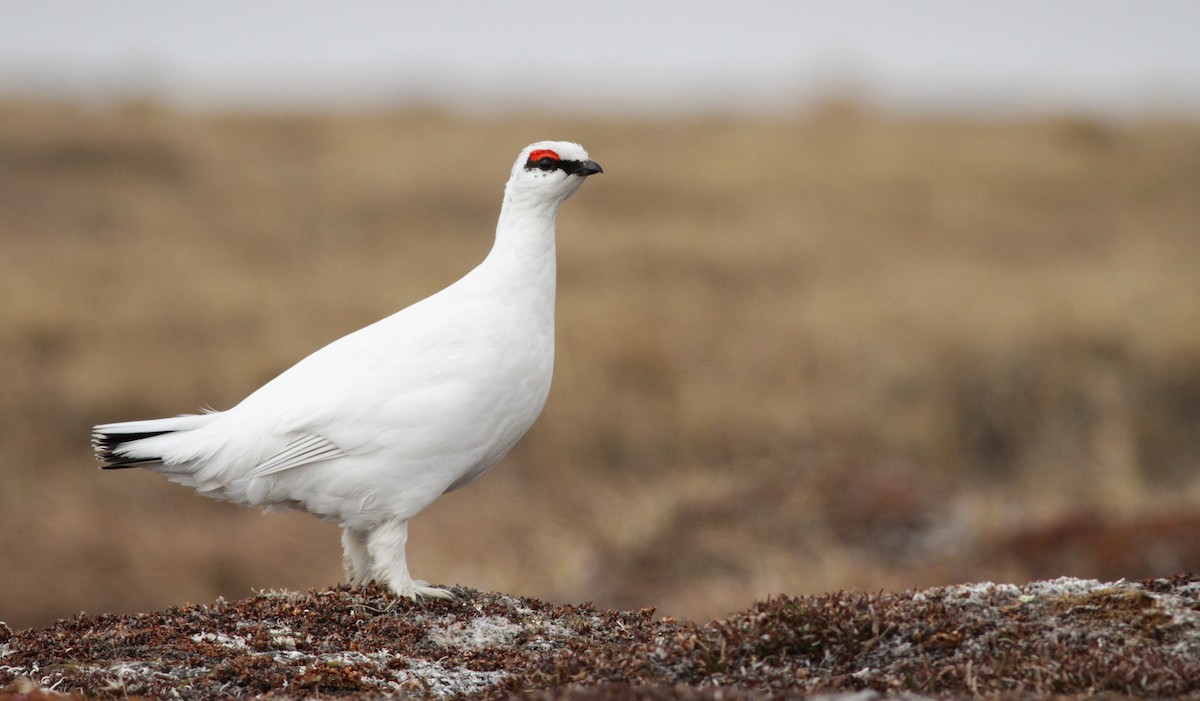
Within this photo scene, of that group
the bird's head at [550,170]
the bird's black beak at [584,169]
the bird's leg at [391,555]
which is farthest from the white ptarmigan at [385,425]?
the bird's black beak at [584,169]

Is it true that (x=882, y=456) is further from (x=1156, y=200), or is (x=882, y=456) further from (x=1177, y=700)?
(x=1156, y=200)

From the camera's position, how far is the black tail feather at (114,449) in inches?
194

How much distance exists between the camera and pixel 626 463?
41.6 feet

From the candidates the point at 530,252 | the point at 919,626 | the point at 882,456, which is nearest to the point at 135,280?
the point at 882,456

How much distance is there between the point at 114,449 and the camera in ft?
16.2

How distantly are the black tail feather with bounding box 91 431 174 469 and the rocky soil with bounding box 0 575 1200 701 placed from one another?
88 centimetres

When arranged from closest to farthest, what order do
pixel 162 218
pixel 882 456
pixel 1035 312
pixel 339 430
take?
pixel 339 430, pixel 882 456, pixel 1035 312, pixel 162 218

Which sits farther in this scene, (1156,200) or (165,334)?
(1156,200)

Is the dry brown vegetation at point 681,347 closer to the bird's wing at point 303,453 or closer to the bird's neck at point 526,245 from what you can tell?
the bird's neck at point 526,245

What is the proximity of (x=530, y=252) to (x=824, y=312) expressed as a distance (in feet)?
32.5

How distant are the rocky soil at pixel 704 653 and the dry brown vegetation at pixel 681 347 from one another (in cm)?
453

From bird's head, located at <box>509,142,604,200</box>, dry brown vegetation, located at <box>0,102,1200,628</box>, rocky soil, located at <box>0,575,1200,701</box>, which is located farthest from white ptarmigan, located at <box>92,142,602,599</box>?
dry brown vegetation, located at <box>0,102,1200,628</box>

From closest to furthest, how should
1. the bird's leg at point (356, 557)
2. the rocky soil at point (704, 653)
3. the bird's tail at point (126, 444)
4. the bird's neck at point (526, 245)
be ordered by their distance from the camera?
the rocky soil at point (704, 653)
the bird's tail at point (126, 444)
the bird's leg at point (356, 557)
the bird's neck at point (526, 245)

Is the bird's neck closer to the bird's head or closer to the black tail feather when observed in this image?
the bird's head
